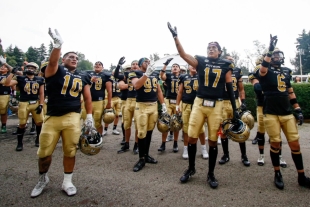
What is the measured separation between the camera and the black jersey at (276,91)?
3.91 m

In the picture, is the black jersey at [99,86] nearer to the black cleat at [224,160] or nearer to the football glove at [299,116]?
the black cleat at [224,160]

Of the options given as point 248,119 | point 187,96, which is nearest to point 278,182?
point 248,119

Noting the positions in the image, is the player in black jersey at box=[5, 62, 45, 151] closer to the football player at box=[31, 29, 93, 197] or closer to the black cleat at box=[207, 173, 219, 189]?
the football player at box=[31, 29, 93, 197]

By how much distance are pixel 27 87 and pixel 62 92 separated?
3.71 metres

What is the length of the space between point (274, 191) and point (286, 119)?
4.10ft

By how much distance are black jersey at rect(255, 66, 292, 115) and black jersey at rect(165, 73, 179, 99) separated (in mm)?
2959

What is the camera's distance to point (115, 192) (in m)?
3.57

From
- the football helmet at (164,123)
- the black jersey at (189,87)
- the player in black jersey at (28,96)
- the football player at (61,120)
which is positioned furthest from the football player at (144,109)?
the player in black jersey at (28,96)

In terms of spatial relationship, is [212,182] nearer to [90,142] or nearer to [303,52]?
[90,142]

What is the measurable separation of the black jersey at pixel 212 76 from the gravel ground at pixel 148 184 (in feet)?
5.32

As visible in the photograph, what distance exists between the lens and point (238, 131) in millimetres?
3885

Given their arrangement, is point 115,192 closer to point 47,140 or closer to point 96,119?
point 47,140

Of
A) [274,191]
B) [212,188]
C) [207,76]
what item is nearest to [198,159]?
[212,188]

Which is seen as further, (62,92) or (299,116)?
(299,116)
